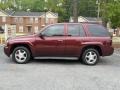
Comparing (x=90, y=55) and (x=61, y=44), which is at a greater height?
(x=61, y=44)

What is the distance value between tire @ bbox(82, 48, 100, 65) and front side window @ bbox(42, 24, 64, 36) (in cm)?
119

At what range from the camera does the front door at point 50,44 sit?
39.2 ft

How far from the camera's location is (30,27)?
8325 centimetres

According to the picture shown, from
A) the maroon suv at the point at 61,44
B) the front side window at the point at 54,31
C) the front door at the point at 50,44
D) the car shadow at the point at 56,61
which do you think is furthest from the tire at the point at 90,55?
the front side window at the point at 54,31

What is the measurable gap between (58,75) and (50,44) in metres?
2.41

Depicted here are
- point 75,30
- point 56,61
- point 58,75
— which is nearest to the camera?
point 58,75

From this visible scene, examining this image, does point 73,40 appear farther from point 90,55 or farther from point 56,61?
point 56,61

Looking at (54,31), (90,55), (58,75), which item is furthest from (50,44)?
(58,75)

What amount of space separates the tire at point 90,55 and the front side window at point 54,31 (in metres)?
1.19

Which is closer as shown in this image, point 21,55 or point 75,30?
point 21,55

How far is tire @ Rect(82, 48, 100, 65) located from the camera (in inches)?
473

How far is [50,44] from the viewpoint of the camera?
1196cm

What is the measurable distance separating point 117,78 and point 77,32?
3238 millimetres

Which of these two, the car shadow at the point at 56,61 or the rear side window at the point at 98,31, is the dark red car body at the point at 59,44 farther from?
the car shadow at the point at 56,61
